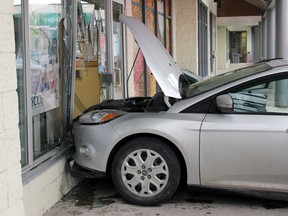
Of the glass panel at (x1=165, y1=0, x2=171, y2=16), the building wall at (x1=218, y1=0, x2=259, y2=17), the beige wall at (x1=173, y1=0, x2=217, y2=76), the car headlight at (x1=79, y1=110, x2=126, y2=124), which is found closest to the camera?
the car headlight at (x1=79, y1=110, x2=126, y2=124)

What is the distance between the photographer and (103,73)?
7.41m

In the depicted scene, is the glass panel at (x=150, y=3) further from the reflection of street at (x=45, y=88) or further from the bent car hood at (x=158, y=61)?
the reflection of street at (x=45, y=88)

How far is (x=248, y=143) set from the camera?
4.47 m

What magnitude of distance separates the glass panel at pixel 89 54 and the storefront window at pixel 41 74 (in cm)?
75

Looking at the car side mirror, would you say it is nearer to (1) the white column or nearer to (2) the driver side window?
(2) the driver side window

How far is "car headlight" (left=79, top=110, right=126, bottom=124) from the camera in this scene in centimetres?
496

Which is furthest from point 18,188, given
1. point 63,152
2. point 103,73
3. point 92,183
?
point 103,73

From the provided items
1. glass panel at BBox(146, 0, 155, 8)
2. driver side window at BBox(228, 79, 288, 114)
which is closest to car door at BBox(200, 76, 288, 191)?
driver side window at BBox(228, 79, 288, 114)

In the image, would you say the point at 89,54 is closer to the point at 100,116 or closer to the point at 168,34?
the point at 100,116

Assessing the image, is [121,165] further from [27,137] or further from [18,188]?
[18,188]

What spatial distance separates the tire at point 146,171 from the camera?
15.3 ft

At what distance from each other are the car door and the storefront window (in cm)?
168

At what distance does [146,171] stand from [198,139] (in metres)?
0.61

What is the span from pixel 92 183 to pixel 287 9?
30.4ft
